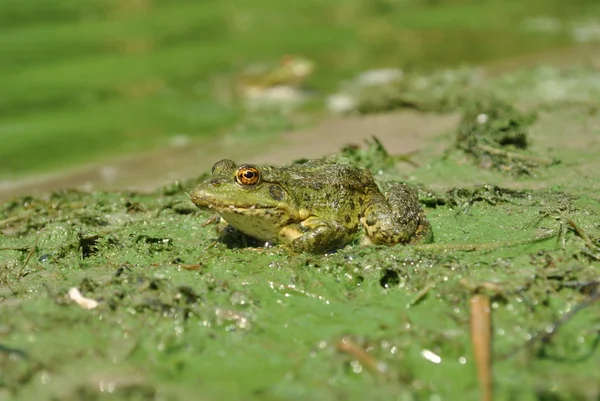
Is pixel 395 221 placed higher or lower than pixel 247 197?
lower

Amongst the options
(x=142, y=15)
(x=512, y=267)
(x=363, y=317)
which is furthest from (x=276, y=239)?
(x=142, y=15)

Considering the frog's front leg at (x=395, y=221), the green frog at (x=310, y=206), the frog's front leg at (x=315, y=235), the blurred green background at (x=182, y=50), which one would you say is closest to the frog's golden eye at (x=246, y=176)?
the green frog at (x=310, y=206)

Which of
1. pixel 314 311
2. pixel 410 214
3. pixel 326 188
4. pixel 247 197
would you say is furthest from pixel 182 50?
pixel 314 311

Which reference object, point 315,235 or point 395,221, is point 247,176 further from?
point 395,221

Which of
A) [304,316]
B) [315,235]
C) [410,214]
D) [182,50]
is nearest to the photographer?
[304,316]

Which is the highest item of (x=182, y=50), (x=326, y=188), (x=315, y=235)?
(x=326, y=188)

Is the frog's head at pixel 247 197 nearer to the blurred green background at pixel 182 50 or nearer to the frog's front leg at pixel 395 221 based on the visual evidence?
the frog's front leg at pixel 395 221

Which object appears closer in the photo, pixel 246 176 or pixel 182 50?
pixel 246 176

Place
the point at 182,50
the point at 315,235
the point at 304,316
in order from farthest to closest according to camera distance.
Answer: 1. the point at 182,50
2. the point at 315,235
3. the point at 304,316

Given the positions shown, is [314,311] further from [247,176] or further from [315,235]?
[247,176]
